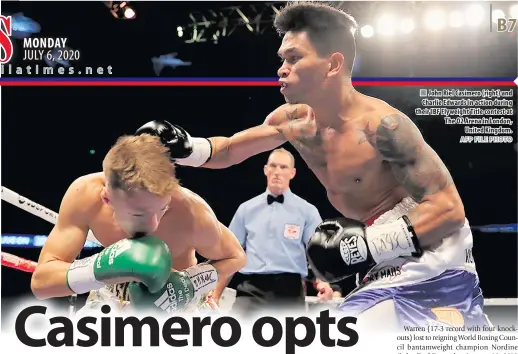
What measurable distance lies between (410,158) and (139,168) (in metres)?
0.95

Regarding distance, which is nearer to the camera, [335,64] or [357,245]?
[357,245]

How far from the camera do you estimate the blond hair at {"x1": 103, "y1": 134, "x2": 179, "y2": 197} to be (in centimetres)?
230

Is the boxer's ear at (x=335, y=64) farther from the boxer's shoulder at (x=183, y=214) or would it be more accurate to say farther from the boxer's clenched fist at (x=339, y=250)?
the boxer's shoulder at (x=183, y=214)

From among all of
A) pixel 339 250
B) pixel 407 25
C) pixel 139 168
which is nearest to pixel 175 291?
pixel 139 168

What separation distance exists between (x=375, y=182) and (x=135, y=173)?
2.83ft

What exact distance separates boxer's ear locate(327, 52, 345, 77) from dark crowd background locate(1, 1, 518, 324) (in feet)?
0.90

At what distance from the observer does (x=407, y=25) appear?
9.33ft

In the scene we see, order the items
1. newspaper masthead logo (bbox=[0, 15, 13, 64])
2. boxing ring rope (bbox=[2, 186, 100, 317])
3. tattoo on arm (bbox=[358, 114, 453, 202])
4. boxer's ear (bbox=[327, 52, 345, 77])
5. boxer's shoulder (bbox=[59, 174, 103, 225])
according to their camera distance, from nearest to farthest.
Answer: tattoo on arm (bbox=[358, 114, 453, 202]) < boxer's shoulder (bbox=[59, 174, 103, 225]) < boxer's ear (bbox=[327, 52, 345, 77]) < newspaper masthead logo (bbox=[0, 15, 13, 64]) < boxing ring rope (bbox=[2, 186, 100, 317])

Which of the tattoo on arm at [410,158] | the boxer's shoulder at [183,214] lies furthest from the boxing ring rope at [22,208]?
the tattoo on arm at [410,158]

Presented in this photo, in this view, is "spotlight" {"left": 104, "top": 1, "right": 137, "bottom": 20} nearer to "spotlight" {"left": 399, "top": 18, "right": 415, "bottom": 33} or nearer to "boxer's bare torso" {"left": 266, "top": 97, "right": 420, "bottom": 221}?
"boxer's bare torso" {"left": 266, "top": 97, "right": 420, "bottom": 221}

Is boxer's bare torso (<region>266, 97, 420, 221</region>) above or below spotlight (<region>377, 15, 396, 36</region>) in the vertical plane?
below

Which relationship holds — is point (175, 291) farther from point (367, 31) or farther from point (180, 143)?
point (367, 31)

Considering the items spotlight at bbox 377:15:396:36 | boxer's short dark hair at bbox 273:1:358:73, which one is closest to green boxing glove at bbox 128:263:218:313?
boxer's short dark hair at bbox 273:1:358:73

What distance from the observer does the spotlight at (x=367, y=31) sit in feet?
9.34
